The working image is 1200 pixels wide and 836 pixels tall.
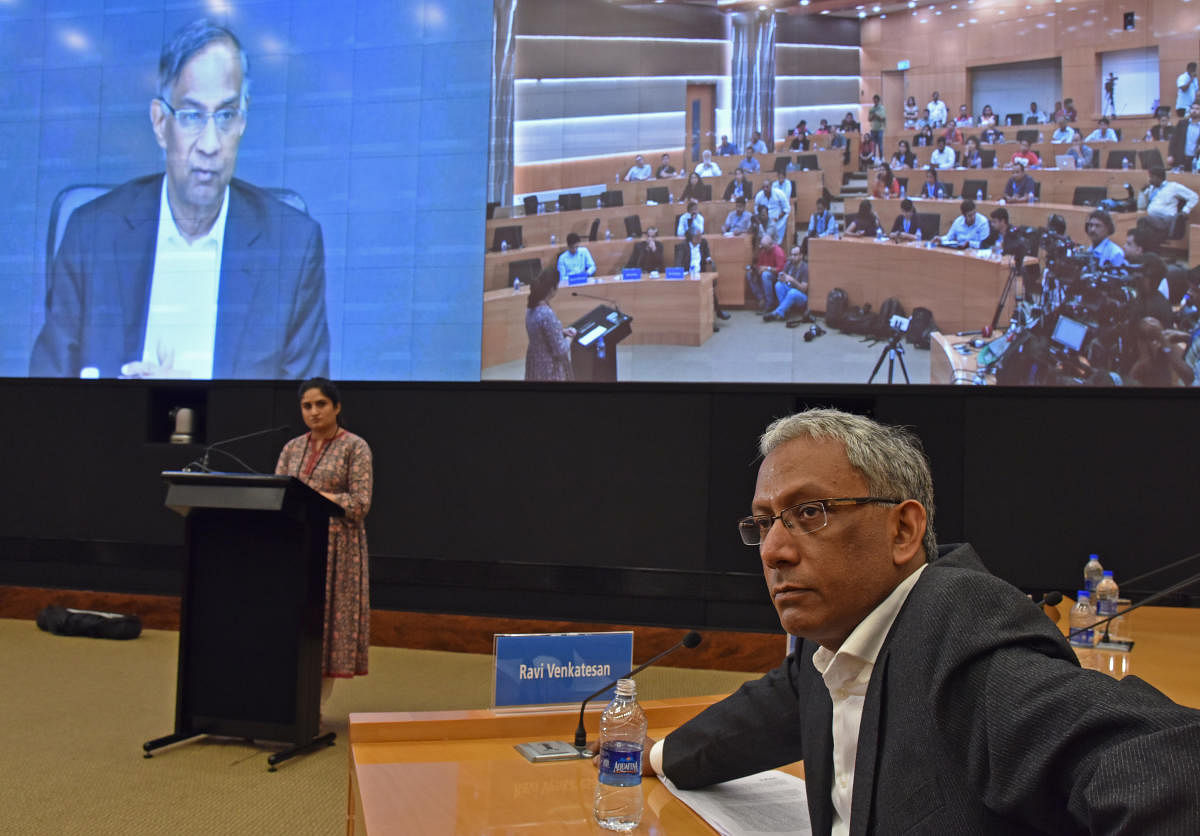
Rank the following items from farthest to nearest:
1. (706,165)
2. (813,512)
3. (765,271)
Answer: (706,165)
(765,271)
(813,512)

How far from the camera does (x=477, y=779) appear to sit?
155 centimetres

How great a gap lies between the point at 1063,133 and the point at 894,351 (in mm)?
1408

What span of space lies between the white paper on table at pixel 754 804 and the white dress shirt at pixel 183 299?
549 centimetres

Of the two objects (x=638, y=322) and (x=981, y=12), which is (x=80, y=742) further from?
(x=981, y=12)

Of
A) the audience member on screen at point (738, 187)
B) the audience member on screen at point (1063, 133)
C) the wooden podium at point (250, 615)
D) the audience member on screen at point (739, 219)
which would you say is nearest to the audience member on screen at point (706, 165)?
the audience member on screen at point (738, 187)

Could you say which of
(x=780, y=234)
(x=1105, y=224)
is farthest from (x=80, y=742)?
(x=1105, y=224)

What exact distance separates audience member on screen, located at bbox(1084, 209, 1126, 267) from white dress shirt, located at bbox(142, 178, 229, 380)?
16.5 feet

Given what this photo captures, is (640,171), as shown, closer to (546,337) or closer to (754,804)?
(546,337)

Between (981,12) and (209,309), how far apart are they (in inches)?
191

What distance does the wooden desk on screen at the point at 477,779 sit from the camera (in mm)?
1366

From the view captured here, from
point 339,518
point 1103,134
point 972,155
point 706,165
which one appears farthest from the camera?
point 706,165

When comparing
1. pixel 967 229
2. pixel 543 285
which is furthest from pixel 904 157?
pixel 543 285

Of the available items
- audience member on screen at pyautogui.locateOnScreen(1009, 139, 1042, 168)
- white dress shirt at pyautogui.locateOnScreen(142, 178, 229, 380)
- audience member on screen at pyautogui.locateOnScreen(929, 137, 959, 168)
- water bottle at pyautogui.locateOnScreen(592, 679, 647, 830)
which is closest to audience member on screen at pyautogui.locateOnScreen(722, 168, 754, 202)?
audience member on screen at pyautogui.locateOnScreen(929, 137, 959, 168)

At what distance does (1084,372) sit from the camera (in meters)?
5.10
